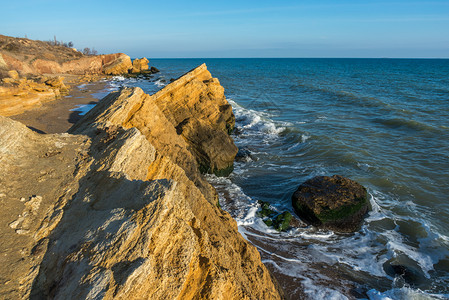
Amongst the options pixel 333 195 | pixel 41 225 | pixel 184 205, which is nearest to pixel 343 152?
pixel 333 195

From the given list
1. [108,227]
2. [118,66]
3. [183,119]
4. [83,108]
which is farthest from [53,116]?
[118,66]

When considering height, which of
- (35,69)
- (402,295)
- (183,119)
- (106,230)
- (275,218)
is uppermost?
(106,230)

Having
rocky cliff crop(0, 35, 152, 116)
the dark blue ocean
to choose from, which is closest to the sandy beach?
rocky cliff crop(0, 35, 152, 116)

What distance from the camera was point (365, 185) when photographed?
1405 cm

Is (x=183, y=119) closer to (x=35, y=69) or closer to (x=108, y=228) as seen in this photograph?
(x=108, y=228)

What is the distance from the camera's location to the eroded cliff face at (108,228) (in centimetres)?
362

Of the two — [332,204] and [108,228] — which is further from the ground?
[108,228]

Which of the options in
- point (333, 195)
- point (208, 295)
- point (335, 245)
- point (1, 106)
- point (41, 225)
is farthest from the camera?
point (1, 106)

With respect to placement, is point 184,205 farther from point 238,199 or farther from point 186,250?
point 238,199

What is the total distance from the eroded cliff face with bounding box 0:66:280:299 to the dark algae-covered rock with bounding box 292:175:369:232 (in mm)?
5462

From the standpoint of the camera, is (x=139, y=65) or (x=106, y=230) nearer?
(x=106, y=230)

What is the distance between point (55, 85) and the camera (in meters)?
28.6

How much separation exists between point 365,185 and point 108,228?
1343 centimetres

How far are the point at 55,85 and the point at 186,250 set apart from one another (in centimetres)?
3096
